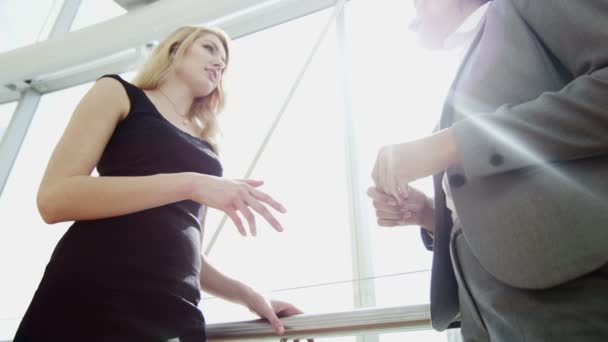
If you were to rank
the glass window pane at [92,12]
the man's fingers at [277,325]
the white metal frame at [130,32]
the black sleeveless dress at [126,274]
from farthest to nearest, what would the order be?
1. the glass window pane at [92,12]
2. the white metal frame at [130,32]
3. the man's fingers at [277,325]
4. the black sleeveless dress at [126,274]

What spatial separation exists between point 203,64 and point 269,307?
25.4 inches

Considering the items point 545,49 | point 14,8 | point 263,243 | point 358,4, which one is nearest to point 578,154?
point 545,49

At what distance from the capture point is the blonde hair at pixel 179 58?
0.96m

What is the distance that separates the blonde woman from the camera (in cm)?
53

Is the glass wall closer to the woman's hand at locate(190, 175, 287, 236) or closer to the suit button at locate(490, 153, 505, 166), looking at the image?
the woman's hand at locate(190, 175, 287, 236)

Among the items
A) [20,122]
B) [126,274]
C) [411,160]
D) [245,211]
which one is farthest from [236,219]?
[20,122]

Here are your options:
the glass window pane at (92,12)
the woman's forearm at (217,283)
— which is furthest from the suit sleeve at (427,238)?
the glass window pane at (92,12)

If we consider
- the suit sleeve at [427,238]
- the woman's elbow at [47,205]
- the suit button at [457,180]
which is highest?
the woman's elbow at [47,205]

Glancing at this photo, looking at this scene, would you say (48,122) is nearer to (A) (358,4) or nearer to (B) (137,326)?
(A) (358,4)

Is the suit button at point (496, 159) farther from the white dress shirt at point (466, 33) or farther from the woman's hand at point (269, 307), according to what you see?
the woman's hand at point (269, 307)

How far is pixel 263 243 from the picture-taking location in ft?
5.51

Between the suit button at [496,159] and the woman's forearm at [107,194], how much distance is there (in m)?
0.42

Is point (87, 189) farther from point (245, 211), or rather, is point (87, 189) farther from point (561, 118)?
point (561, 118)

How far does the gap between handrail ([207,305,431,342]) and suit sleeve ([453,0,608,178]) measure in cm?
25
